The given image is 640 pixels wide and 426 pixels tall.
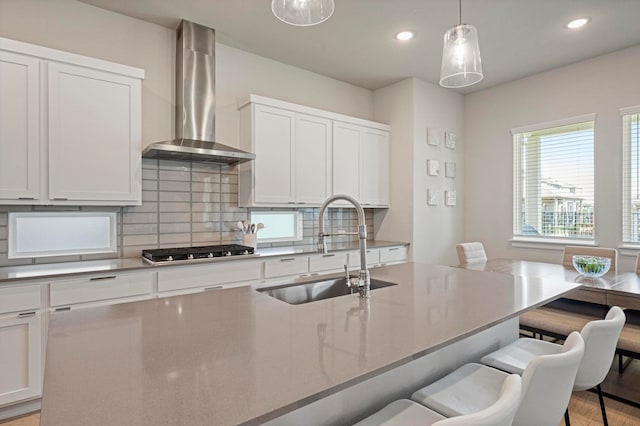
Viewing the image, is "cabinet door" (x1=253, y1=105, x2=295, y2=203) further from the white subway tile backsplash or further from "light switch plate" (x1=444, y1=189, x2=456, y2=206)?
"light switch plate" (x1=444, y1=189, x2=456, y2=206)

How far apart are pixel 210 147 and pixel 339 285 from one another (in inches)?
69.2

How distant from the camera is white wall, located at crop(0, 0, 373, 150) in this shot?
2645mm

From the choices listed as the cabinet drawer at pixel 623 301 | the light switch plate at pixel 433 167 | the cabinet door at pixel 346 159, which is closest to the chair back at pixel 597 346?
the cabinet drawer at pixel 623 301

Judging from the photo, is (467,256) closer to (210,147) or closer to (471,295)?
(471,295)

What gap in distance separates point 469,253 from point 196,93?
301 centimetres

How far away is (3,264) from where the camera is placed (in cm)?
253

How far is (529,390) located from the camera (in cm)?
114

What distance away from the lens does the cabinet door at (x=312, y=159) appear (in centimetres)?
377

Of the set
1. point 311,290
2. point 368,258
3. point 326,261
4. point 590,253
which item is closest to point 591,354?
point 311,290

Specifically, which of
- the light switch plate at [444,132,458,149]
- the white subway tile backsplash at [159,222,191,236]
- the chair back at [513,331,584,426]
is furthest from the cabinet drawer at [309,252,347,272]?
the chair back at [513,331,584,426]

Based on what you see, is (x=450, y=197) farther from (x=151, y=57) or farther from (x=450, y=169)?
(x=151, y=57)

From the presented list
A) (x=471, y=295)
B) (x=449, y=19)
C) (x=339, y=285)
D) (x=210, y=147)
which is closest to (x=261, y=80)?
(x=210, y=147)

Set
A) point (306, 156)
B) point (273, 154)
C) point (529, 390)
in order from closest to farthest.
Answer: point (529, 390) → point (273, 154) → point (306, 156)

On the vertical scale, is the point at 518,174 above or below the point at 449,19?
below
